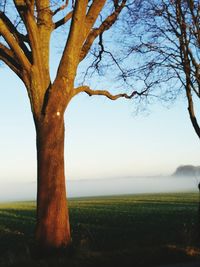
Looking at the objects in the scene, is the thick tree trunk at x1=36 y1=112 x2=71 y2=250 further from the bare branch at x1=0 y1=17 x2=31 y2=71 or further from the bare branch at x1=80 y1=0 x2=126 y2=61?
the bare branch at x1=80 y1=0 x2=126 y2=61

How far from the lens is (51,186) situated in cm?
1060

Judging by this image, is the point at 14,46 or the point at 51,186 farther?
the point at 14,46

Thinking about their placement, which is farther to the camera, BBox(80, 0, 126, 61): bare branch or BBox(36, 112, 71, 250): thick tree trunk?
BBox(80, 0, 126, 61): bare branch

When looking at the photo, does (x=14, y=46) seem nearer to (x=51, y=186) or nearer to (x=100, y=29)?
(x=100, y=29)

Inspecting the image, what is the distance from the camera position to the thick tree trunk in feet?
34.6

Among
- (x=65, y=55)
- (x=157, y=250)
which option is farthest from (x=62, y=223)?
(x=65, y=55)

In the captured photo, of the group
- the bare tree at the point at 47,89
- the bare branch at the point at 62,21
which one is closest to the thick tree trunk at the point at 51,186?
the bare tree at the point at 47,89

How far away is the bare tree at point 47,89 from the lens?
1060 centimetres

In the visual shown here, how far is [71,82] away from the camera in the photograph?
1112 centimetres

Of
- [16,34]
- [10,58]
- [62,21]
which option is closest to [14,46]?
[10,58]

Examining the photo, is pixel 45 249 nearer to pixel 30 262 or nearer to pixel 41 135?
pixel 30 262

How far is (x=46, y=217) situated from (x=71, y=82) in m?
3.43

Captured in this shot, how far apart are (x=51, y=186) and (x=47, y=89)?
2460 mm

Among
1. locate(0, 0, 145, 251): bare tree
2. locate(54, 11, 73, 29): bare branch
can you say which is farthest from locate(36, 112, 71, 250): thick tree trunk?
locate(54, 11, 73, 29): bare branch
